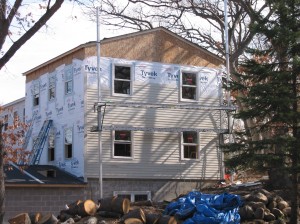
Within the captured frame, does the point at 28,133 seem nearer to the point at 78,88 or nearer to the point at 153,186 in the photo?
the point at 78,88

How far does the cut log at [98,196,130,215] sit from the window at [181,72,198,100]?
11.3 m

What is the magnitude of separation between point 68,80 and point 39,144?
3.49 metres

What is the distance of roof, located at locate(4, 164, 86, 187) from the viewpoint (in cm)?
2247

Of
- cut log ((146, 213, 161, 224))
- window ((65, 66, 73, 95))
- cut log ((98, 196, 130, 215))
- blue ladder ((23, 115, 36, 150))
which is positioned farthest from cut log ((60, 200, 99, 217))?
blue ladder ((23, 115, 36, 150))

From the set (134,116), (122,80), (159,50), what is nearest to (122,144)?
(134,116)

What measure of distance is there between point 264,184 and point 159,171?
696 centimetres

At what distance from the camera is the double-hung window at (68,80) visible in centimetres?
2545

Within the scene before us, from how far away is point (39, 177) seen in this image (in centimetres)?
2345

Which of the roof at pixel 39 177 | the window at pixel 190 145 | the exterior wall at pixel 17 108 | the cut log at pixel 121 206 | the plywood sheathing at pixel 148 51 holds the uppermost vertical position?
the plywood sheathing at pixel 148 51

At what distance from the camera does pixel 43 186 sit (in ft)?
74.5

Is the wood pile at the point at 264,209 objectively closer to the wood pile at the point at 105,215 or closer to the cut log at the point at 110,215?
the wood pile at the point at 105,215

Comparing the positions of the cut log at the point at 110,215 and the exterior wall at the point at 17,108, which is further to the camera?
the exterior wall at the point at 17,108

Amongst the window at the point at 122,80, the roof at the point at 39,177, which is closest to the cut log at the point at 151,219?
the roof at the point at 39,177

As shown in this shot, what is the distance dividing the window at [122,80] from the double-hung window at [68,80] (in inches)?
78.5
